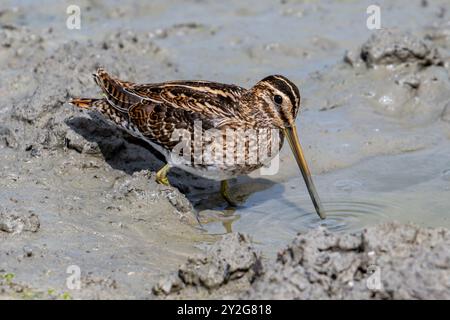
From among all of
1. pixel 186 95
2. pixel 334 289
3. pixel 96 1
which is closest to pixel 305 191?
pixel 186 95

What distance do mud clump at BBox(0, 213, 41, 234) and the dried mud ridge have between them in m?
1.37

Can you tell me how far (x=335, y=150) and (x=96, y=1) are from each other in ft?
17.4

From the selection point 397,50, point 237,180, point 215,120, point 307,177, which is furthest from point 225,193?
point 397,50

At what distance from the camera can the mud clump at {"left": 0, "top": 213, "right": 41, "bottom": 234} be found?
229 inches

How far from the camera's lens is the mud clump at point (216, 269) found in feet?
16.2

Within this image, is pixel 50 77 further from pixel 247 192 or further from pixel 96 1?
→ pixel 96 1

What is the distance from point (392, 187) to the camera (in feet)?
24.1

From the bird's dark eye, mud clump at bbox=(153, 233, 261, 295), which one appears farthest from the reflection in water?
mud clump at bbox=(153, 233, 261, 295)

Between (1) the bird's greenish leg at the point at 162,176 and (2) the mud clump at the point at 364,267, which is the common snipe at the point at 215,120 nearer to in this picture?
(1) the bird's greenish leg at the point at 162,176

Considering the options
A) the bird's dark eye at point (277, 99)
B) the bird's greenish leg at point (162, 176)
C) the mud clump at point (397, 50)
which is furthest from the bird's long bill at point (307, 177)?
the mud clump at point (397, 50)

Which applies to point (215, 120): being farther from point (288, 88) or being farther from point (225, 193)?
point (225, 193)

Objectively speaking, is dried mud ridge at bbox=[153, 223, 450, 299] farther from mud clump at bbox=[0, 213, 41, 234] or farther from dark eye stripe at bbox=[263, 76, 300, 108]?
dark eye stripe at bbox=[263, 76, 300, 108]

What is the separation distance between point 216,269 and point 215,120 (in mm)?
2077

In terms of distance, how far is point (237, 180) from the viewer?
7.88 metres
